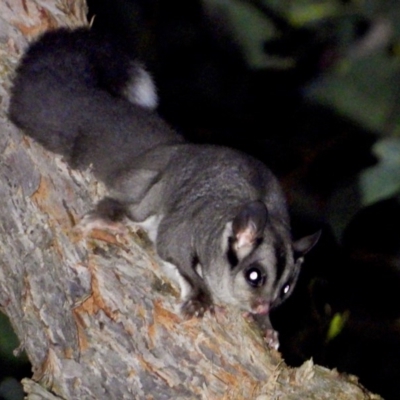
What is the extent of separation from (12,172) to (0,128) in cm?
27

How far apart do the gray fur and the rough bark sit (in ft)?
0.43

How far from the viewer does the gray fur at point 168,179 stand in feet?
14.1

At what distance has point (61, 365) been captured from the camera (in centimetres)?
415

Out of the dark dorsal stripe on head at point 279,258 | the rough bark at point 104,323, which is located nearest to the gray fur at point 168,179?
the dark dorsal stripe on head at point 279,258

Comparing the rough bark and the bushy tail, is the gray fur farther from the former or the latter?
the rough bark

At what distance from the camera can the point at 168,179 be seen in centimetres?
462

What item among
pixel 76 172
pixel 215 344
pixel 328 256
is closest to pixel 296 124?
pixel 328 256

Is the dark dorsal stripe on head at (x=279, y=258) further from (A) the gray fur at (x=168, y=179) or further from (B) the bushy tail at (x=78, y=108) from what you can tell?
(B) the bushy tail at (x=78, y=108)

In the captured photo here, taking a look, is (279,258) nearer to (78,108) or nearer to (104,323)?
(104,323)

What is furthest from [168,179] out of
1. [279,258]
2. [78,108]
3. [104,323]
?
[104,323]

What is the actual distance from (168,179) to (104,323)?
78 centimetres

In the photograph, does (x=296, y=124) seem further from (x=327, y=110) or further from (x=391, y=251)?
(x=391, y=251)

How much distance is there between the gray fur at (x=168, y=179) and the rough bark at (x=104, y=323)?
0.13 m

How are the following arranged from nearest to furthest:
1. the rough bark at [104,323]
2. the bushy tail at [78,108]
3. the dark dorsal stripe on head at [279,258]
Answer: the rough bark at [104,323] → the dark dorsal stripe on head at [279,258] → the bushy tail at [78,108]
